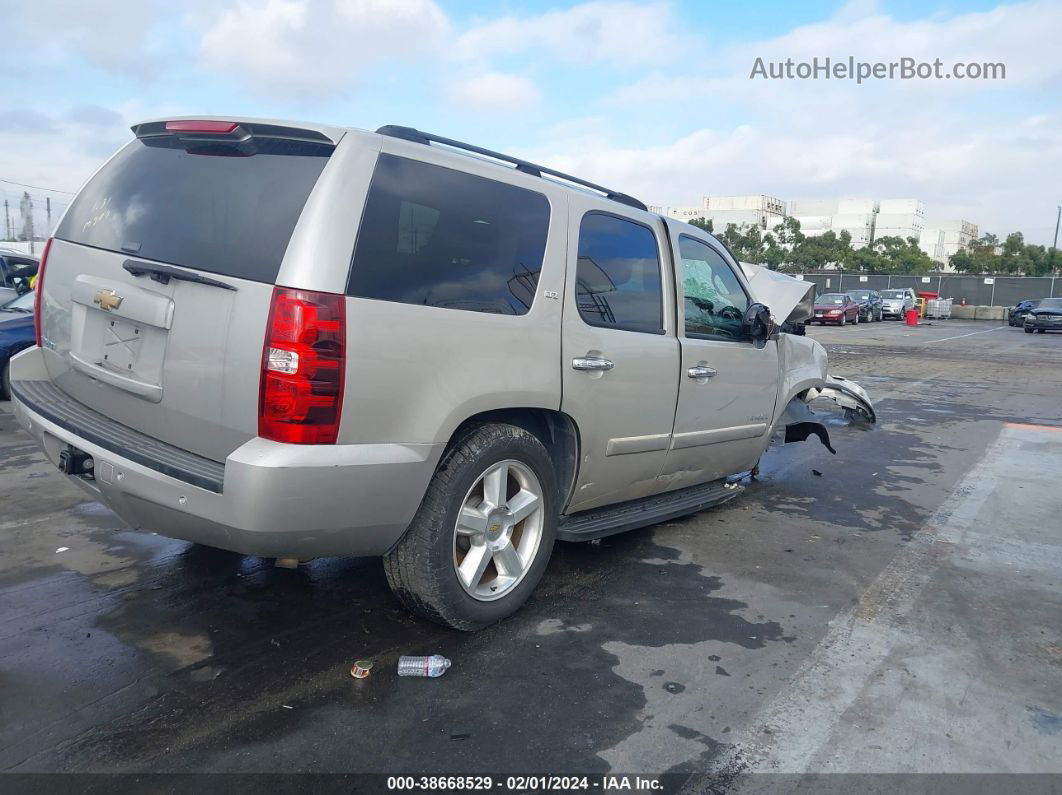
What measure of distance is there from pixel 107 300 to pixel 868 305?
4044 cm

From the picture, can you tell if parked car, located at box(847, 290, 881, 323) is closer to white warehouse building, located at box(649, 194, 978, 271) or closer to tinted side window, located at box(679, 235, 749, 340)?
tinted side window, located at box(679, 235, 749, 340)

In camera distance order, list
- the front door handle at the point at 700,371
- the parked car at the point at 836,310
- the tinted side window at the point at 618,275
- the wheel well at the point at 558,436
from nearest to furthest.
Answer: the wheel well at the point at 558,436 < the tinted side window at the point at 618,275 < the front door handle at the point at 700,371 < the parked car at the point at 836,310

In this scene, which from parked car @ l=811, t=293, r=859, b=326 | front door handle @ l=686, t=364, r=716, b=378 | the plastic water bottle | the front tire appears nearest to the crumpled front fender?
front door handle @ l=686, t=364, r=716, b=378

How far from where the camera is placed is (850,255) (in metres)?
67.9

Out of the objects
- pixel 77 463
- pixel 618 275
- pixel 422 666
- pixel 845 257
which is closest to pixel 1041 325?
pixel 845 257

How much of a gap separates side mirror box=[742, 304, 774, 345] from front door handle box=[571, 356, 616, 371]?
4.83 ft

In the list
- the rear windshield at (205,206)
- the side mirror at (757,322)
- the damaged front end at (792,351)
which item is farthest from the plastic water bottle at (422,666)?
the damaged front end at (792,351)

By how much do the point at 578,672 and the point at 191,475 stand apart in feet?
5.43

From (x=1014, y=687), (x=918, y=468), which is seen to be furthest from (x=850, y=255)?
(x=1014, y=687)

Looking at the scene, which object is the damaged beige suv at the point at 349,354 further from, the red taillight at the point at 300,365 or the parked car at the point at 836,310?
the parked car at the point at 836,310

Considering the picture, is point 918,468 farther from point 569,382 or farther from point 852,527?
point 569,382

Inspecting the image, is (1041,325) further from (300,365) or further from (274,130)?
(300,365)

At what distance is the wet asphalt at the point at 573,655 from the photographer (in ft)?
8.71

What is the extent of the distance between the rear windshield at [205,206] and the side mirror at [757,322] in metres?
2.92
